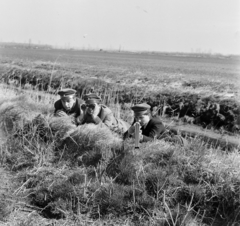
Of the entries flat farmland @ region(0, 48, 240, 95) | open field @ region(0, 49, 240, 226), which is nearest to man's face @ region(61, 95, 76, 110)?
open field @ region(0, 49, 240, 226)

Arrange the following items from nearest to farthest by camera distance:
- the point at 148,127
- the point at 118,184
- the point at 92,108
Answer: the point at 118,184 → the point at 148,127 → the point at 92,108

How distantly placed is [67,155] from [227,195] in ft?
8.41

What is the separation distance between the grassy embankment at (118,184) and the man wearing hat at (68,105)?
801mm

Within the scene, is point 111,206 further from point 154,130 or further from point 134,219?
point 154,130

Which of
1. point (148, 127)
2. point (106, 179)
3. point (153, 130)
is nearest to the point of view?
point (106, 179)

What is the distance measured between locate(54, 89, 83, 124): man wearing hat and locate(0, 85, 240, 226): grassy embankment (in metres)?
0.80

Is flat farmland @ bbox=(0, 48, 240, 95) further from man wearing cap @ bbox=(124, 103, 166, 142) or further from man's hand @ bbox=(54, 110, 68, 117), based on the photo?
man wearing cap @ bbox=(124, 103, 166, 142)

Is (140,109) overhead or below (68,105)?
overhead

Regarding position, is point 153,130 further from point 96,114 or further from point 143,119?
point 96,114

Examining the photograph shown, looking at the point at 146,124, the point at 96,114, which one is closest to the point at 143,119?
the point at 146,124

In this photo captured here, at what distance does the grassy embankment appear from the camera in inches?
161

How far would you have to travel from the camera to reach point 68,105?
20.6 feet

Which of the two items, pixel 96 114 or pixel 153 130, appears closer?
pixel 153 130

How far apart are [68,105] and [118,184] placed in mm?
2342
